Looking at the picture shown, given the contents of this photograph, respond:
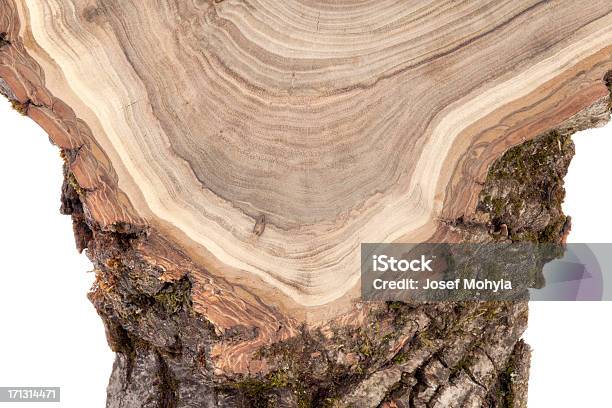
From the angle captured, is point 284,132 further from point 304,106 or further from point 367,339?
point 367,339

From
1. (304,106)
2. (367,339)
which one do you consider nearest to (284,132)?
(304,106)

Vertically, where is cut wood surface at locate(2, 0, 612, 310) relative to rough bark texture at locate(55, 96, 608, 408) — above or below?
above

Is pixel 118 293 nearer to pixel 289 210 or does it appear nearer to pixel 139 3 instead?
pixel 289 210

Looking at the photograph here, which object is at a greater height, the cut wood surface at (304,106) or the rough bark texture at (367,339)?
the cut wood surface at (304,106)

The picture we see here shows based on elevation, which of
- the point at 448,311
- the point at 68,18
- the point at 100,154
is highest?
the point at 68,18

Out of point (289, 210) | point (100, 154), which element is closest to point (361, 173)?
point (289, 210)
